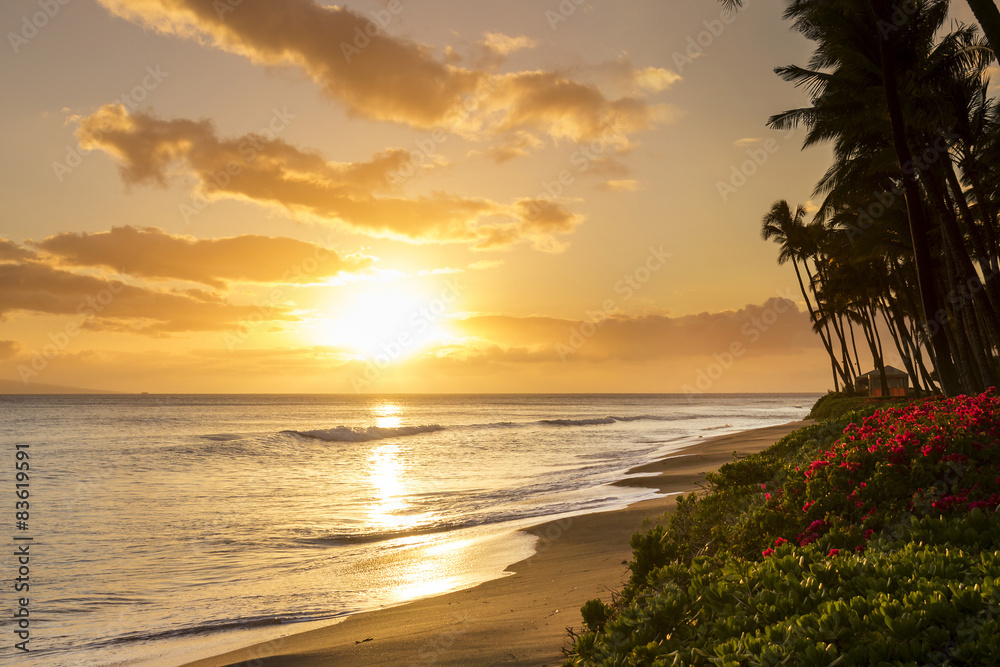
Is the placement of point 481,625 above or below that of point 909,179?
below

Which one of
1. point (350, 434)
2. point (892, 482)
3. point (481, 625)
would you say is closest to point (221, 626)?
point (481, 625)

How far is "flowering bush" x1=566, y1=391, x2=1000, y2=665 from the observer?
110 inches

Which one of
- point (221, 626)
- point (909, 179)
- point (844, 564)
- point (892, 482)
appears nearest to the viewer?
point (844, 564)

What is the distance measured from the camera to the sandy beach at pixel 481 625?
20.5ft

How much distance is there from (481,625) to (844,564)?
4.69 metres

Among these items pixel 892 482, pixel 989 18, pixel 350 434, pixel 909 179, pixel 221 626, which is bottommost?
pixel 350 434

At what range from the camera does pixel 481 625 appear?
280 inches

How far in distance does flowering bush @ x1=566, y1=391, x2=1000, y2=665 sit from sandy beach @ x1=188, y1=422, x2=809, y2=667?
157 centimetres

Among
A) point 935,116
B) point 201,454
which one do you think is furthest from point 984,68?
point 201,454

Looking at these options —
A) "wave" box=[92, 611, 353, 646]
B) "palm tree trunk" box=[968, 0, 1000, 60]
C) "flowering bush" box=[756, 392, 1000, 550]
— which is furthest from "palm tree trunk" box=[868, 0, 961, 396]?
"wave" box=[92, 611, 353, 646]

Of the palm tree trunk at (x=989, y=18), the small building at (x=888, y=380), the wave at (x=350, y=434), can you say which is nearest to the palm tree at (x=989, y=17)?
the palm tree trunk at (x=989, y=18)

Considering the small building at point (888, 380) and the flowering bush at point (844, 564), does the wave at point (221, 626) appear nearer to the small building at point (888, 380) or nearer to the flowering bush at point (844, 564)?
the flowering bush at point (844, 564)

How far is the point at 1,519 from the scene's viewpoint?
15852 mm

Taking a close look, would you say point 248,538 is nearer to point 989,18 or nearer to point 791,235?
point 989,18
